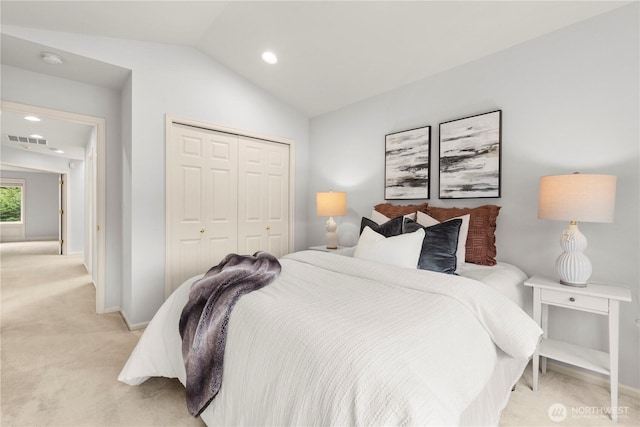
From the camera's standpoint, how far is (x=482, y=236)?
2.24 m

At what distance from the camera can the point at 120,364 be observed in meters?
2.13

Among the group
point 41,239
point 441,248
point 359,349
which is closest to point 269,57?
point 441,248

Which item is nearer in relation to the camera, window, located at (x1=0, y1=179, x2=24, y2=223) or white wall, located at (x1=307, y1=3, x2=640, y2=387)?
white wall, located at (x1=307, y1=3, x2=640, y2=387)

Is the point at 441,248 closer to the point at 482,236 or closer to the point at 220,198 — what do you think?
the point at 482,236

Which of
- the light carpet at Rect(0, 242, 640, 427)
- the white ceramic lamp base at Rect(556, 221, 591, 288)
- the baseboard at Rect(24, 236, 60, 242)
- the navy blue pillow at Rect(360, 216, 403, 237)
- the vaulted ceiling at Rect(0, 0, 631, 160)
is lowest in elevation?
the light carpet at Rect(0, 242, 640, 427)

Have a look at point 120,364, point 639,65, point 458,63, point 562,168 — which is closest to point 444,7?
point 458,63

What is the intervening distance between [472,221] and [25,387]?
10.6 ft

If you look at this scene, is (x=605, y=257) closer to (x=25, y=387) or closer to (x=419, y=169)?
(x=419, y=169)

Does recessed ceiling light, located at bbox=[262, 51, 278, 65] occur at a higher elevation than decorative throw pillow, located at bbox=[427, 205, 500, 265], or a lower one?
higher

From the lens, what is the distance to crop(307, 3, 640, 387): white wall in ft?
5.98

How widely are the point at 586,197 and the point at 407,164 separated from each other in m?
1.53

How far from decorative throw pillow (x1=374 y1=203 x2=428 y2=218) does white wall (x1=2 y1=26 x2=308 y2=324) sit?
6.67 ft

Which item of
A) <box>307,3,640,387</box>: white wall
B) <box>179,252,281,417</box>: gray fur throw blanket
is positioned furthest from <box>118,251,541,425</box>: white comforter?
<box>307,3,640,387</box>: white wall

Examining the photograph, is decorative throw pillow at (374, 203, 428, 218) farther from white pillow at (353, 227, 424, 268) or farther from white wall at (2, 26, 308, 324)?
white wall at (2, 26, 308, 324)
